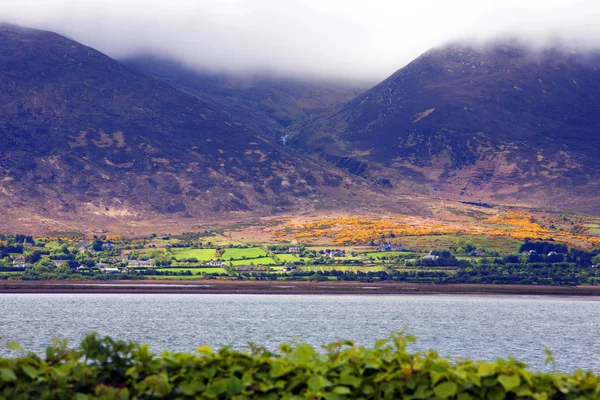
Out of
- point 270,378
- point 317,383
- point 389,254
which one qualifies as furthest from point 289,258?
point 317,383

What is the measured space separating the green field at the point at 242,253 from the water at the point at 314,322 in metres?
17.2

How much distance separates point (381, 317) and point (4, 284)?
6495 centimetres

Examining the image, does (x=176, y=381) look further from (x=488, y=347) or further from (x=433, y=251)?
(x=433, y=251)

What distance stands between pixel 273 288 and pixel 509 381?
5014 inches

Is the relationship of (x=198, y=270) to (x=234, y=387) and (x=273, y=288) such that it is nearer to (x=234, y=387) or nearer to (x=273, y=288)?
(x=273, y=288)

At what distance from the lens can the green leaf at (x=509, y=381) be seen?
1734cm

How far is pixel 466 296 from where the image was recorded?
458 ft

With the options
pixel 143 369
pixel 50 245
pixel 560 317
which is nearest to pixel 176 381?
pixel 143 369

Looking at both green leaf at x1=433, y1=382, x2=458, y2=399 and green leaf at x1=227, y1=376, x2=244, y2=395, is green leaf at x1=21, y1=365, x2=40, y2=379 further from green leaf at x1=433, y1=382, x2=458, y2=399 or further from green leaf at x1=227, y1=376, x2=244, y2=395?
green leaf at x1=433, y1=382, x2=458, y2=399

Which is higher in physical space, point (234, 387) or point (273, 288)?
point (234, 387)

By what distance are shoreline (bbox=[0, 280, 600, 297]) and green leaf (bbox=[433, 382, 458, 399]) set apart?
4654 inches

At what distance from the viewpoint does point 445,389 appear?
17438 mm

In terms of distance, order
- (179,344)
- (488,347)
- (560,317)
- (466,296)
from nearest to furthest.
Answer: (179,344)
(488,347)
(560,317)
(466,296)

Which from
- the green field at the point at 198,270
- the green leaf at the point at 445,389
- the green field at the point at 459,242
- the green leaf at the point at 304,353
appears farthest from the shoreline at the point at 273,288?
the green leaf at the point at 445,389
